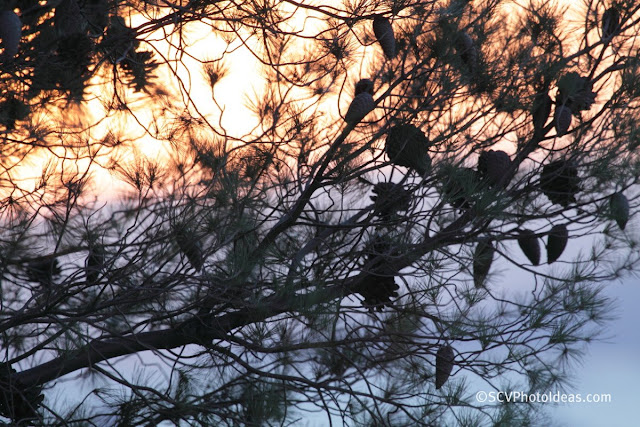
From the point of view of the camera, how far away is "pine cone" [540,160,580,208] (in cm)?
197

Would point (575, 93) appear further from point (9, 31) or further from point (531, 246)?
point (9, 31)

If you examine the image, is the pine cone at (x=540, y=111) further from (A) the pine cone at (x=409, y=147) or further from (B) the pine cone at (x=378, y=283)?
(B) the pine cone at (x=378, y=283)

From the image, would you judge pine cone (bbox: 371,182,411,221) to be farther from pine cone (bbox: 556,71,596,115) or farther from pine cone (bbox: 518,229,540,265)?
pine cone (bbox: 556,71,596,115)

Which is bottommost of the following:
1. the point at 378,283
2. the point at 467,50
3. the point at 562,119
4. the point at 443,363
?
the point at 443,363

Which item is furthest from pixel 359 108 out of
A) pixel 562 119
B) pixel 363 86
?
pixel 562 119

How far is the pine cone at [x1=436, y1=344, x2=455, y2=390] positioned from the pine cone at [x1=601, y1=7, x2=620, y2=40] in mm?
953

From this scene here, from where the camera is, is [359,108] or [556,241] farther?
[556,241]

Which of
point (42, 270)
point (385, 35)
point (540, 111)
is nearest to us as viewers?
point (385, 35)

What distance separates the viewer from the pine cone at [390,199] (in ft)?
6.05

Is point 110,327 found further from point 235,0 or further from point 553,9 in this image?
point 553,9

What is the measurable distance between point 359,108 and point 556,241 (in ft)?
2.28

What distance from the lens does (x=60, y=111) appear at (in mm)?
2309

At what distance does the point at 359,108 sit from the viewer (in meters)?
1.64

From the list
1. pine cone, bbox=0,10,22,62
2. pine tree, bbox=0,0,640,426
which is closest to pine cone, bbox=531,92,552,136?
pine tree, bbox=0,0,640,426
